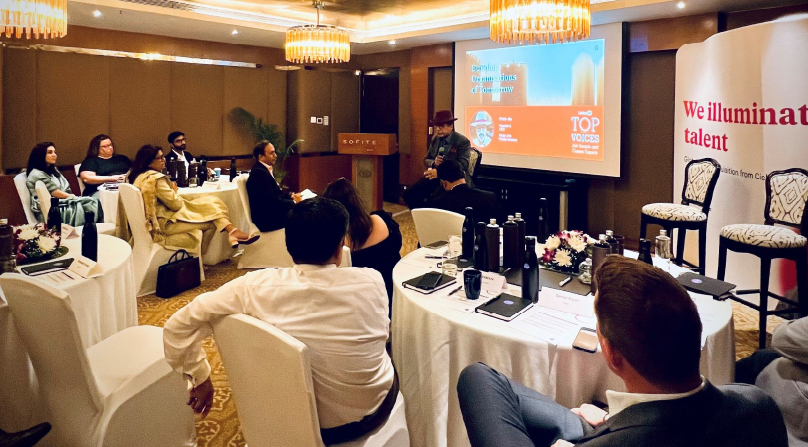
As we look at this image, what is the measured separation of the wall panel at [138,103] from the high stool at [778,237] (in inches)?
266

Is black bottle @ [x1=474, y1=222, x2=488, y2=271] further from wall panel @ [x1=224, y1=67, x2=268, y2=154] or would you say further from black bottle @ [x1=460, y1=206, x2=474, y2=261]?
wall panel @ [x1=224, y1=67, x2=268, y2=154]

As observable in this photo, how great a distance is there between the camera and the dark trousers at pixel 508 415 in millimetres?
1478

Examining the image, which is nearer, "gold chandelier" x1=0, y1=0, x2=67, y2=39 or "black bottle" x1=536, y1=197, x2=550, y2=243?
"gold chandelier" x1=0, y1=0, x2=67, y2=39

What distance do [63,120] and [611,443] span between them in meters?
7.24

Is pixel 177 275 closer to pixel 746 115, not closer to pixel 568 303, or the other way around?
pixel 568 303

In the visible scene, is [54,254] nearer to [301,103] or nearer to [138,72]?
[138,72]

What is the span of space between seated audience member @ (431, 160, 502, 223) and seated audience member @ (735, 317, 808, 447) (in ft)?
6.40

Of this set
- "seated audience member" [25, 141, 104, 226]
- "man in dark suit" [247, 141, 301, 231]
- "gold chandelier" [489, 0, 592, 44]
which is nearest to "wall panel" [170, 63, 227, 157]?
"seated audience member" [25, 141, 104, 226]

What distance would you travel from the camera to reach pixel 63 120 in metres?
6.51

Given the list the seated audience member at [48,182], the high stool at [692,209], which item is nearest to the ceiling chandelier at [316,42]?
the seated audience member at [48,182]

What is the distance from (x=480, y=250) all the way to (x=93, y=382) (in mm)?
1665

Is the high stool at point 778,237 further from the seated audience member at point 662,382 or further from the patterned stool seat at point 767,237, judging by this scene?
the seated audience member at point 662,382

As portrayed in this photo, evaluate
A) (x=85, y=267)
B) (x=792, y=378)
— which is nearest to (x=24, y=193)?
(x=85, y=267)

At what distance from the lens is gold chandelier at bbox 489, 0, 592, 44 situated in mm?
2754
